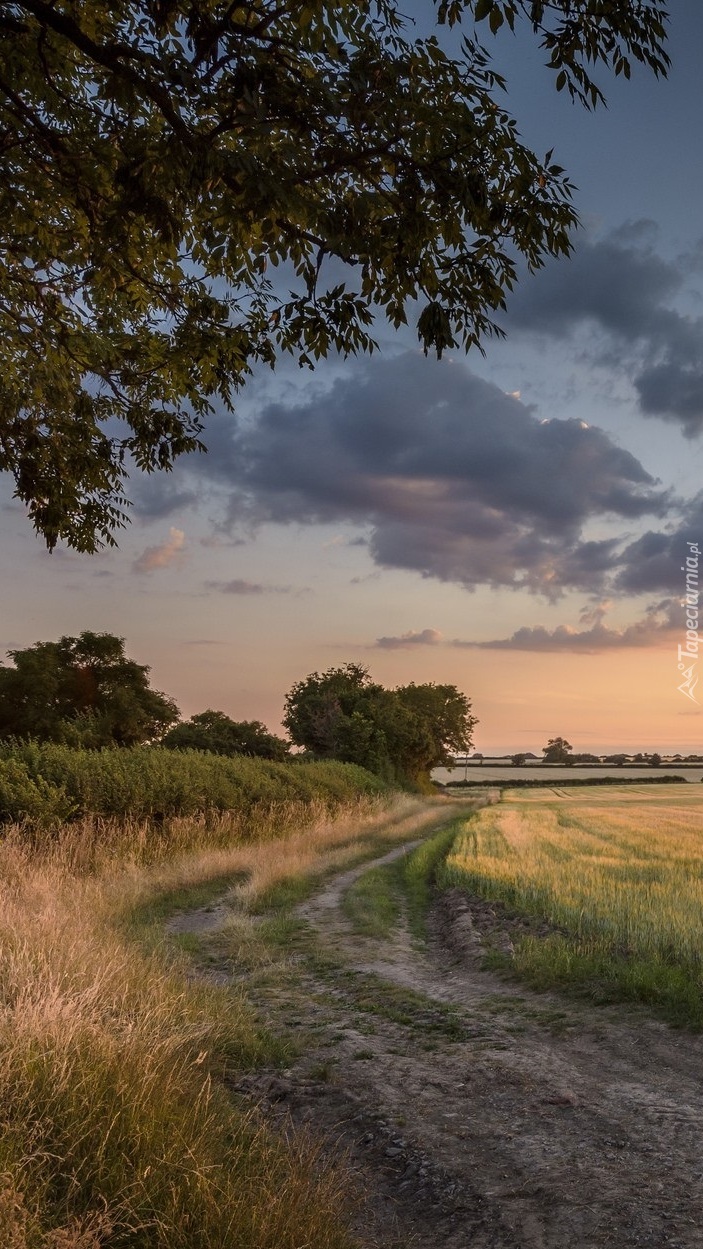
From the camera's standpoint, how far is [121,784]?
2103 cm

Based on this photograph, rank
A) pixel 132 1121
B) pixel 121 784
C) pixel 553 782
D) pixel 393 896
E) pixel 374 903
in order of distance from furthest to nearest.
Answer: pixel 553 782 < pixel 121 784 < pixel 393 896 < pixel 374 903 < pixel 132 1121

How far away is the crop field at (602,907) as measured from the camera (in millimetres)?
9227

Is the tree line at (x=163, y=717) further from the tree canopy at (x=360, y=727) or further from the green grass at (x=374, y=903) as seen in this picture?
the green grass at (x=374, y=903)

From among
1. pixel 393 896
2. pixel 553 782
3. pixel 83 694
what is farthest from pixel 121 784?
pixel 553 782

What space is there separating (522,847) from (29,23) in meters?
25.5

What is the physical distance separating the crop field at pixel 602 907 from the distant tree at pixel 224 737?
3930 cm

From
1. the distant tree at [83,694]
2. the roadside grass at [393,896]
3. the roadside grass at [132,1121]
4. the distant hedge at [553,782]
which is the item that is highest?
the distant tree at [83,694]

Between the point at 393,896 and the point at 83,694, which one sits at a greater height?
the point at 83,694

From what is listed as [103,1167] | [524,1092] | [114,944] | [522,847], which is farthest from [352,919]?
[522,847]

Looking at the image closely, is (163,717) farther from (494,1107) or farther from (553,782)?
(553,782)

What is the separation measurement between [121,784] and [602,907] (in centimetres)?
1216

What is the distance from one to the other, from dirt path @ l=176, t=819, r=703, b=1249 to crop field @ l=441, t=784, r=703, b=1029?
61cm

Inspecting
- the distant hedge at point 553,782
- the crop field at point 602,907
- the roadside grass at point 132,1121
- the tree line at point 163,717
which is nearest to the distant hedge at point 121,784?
the crop field at point 602,907

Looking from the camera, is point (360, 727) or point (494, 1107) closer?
point (494, 1107)
